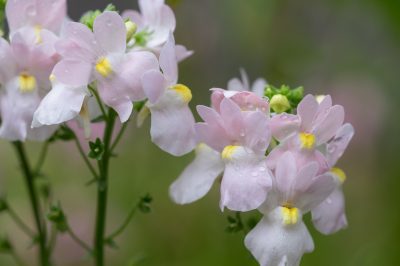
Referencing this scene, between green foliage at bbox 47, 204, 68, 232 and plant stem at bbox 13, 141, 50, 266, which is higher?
green foliage at bbox 47, 204, 68, 232

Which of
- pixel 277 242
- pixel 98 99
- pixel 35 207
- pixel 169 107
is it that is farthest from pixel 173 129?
pixel 35 207

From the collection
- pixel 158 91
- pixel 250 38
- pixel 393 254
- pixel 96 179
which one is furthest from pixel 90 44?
pixel 250 38

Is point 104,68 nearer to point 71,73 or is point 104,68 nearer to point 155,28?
point 71,73

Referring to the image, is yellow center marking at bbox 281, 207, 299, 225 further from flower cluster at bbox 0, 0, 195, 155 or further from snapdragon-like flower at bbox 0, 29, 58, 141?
snapdragon-like flower at bbox 0, 29, 58, 141

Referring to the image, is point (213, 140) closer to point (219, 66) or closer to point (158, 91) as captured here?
point (158, 91)

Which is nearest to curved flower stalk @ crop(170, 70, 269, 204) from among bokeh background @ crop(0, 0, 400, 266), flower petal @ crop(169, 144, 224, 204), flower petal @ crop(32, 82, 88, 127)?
flower petal @ crop(169, 144, 224, 204)

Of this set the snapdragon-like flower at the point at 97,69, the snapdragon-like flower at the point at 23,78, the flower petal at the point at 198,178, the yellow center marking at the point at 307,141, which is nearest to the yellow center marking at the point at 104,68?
the snapdragon-like flower at the point at 97,69

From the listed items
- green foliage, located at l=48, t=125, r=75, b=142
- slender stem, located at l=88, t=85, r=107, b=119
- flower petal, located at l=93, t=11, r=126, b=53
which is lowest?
green foliage, located at l=48, t=125, r=75, b=142

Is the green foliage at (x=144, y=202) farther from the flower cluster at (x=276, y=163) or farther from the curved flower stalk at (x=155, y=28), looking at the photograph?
the curved flower stalk at (x=155, y=28)
